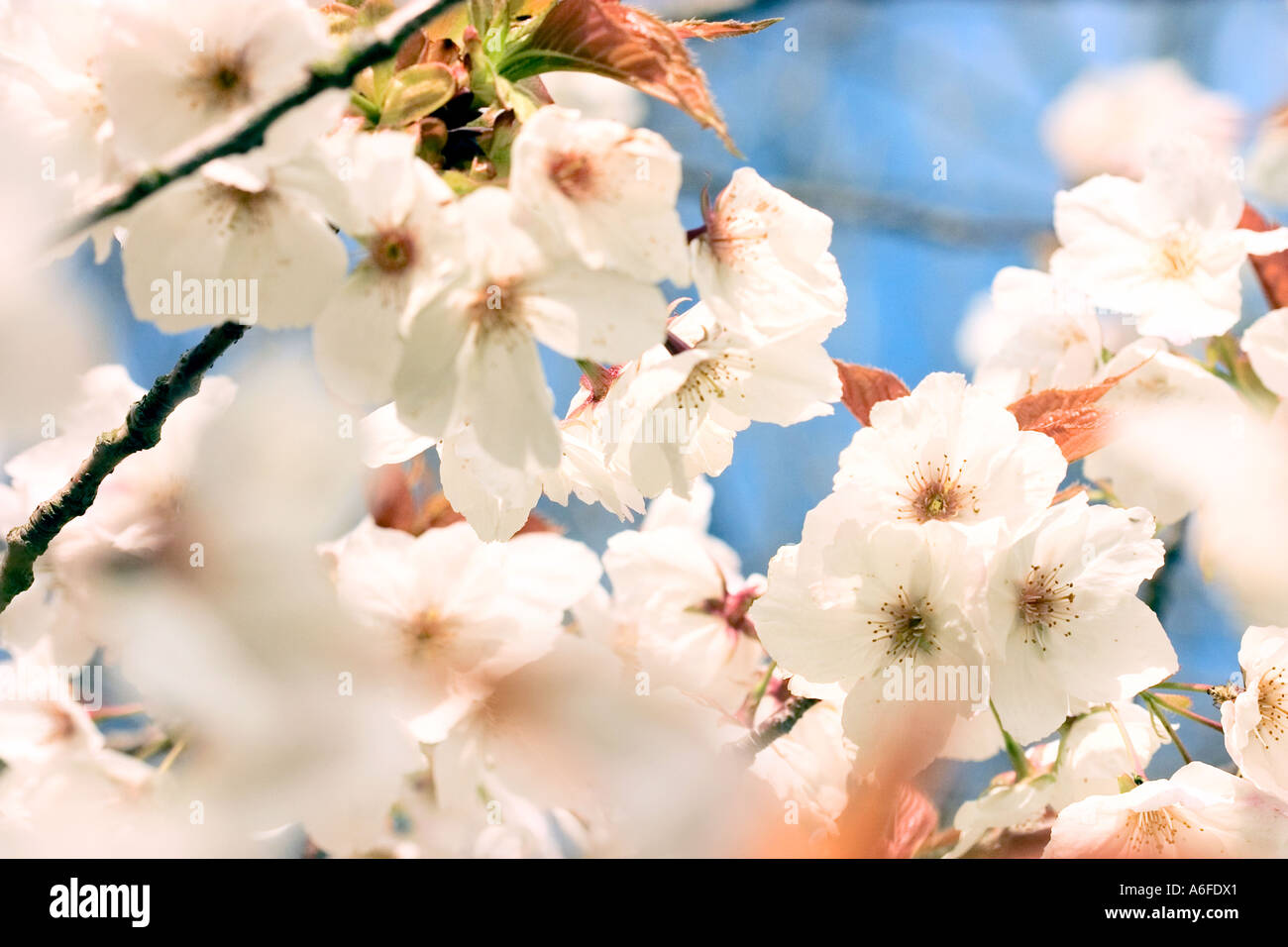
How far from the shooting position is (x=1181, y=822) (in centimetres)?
87

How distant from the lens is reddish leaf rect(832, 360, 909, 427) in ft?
2.72

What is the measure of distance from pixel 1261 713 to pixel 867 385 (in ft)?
1.56

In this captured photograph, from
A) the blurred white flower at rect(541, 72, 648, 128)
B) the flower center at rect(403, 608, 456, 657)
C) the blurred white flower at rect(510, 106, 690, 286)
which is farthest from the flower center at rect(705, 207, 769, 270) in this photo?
the blurred white flower at rect(541, 72, 648, 128)

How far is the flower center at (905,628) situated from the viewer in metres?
0.72

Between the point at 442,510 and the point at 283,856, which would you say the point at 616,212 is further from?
the point at 283,856

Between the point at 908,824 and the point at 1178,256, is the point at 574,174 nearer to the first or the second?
the point at 908,824

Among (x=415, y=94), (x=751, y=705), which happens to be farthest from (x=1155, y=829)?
(x=415, y=94)

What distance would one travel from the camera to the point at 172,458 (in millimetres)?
824

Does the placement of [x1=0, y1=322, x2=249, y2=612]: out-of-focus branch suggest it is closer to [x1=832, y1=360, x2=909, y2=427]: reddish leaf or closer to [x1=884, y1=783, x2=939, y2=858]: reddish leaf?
[x1=832, y1=360, x2=909, y2=427]: reddish leaf

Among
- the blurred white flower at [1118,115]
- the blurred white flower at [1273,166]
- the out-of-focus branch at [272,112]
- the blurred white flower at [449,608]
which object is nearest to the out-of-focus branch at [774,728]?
the blurred white flower at [449,608]

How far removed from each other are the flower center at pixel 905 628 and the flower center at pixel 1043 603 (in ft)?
0.24

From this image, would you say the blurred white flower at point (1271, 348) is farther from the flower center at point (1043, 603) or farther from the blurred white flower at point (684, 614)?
the blurred white flower at point (684, 614)
